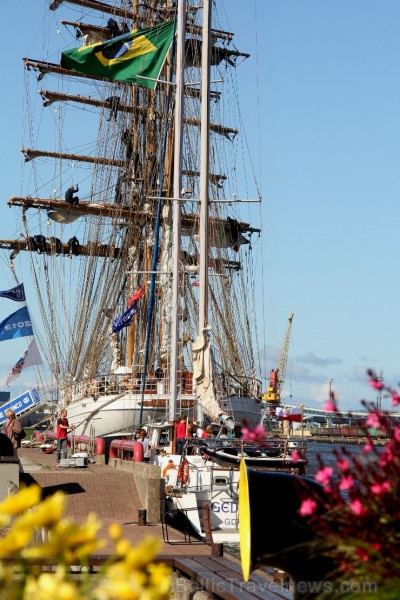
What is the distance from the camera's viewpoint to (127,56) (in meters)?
29.6

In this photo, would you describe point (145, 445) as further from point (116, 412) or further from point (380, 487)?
point (380, 487)

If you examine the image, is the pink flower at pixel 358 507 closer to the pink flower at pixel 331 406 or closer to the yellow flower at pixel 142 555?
the pink flower at pixel 331 406

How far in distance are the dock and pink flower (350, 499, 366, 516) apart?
12.3 feet

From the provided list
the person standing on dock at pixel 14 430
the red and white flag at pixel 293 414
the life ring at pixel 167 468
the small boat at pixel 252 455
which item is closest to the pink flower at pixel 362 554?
the small boat at pixel 252 455

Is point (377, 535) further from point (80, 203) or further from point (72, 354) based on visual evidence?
point (80, 203)

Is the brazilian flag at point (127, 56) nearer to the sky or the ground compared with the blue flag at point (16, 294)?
nearer to the sky

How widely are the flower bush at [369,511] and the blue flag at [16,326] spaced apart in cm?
3394

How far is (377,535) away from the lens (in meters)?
4.75

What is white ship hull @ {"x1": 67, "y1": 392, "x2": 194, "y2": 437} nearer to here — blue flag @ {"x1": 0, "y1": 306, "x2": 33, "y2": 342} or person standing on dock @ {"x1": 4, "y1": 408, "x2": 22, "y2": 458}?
blue flag @ {"x1": 0, "y1": 306, "x2": 33, "y2": 342}

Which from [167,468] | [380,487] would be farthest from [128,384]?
[380,487]

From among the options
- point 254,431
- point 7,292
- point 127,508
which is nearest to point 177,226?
point 127,508

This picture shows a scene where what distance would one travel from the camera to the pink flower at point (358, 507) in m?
4.76

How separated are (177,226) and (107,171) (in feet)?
90.5

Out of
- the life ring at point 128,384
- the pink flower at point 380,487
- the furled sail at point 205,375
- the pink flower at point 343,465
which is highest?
the life ring at point 128,384
